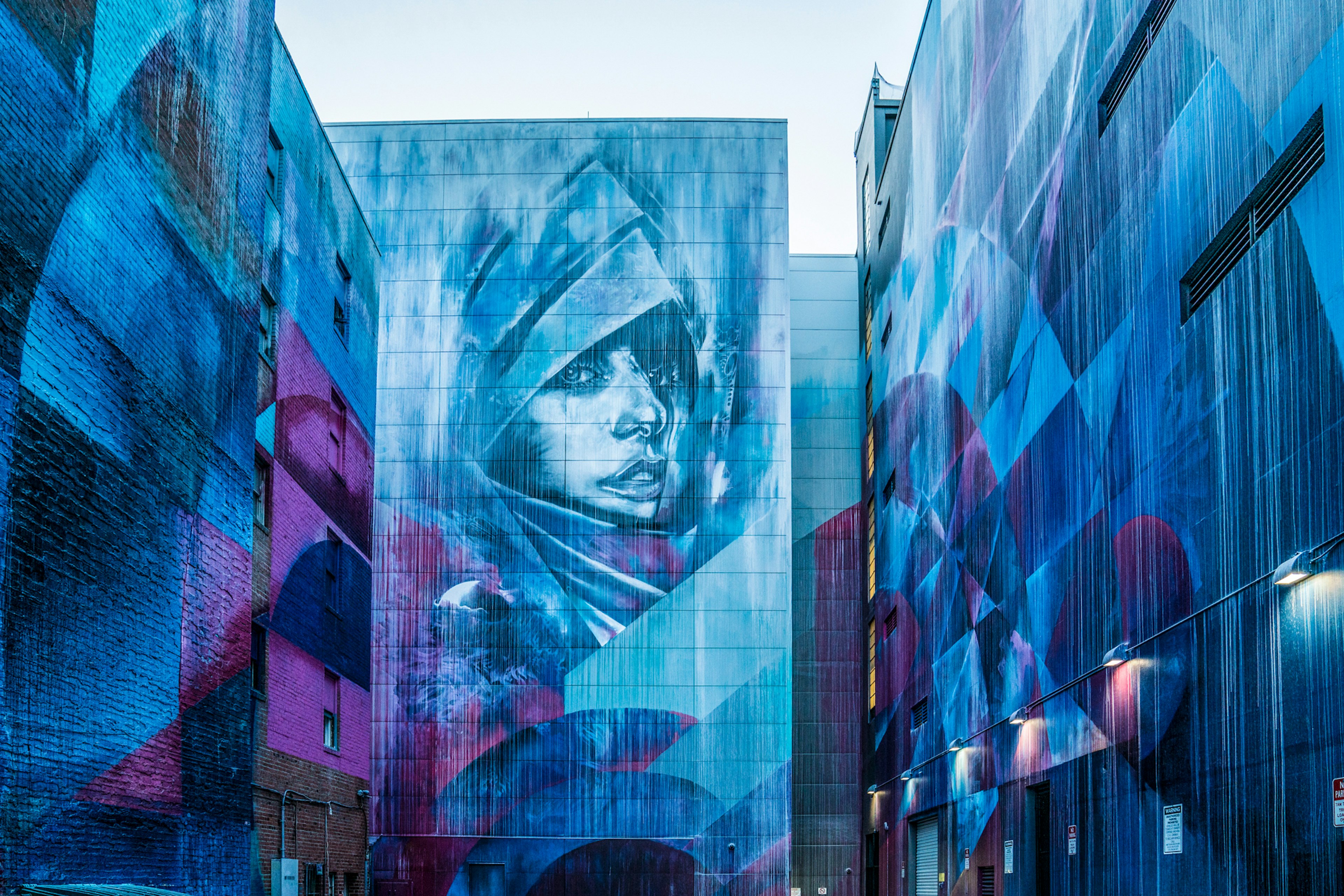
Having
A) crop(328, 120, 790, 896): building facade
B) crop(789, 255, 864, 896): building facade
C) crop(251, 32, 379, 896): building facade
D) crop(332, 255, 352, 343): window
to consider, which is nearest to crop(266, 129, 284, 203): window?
crop(251, 32, 379, 896): building facade

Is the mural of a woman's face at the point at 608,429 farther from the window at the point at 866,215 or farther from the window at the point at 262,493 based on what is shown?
the window at the point at 262,493

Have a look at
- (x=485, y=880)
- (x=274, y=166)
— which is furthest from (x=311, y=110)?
(x=485, y=880)

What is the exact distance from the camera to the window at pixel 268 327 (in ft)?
71.9

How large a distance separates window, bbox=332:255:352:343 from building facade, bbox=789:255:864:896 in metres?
20.1

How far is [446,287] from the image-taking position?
44312 mm

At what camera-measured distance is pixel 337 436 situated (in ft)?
86.6

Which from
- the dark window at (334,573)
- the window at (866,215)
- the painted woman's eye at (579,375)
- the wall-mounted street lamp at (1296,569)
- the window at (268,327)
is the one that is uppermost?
the window at (866,215)

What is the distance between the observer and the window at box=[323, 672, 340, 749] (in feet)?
80.2

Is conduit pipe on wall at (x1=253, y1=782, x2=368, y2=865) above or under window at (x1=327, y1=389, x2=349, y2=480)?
under

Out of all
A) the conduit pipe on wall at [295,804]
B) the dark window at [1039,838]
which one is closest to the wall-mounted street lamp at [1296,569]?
the dark window at [1039,838]

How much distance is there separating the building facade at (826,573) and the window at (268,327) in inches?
967

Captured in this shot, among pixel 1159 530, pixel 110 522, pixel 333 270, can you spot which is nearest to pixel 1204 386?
pixel 1159 530

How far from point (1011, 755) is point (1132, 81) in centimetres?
1190

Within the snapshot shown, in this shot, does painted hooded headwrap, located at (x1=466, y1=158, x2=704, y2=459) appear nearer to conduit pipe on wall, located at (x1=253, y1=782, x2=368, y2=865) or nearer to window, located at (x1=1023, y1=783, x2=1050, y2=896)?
conduit pipe on wall, located at (x1=253, y1=782, x2=368, y2=865)
